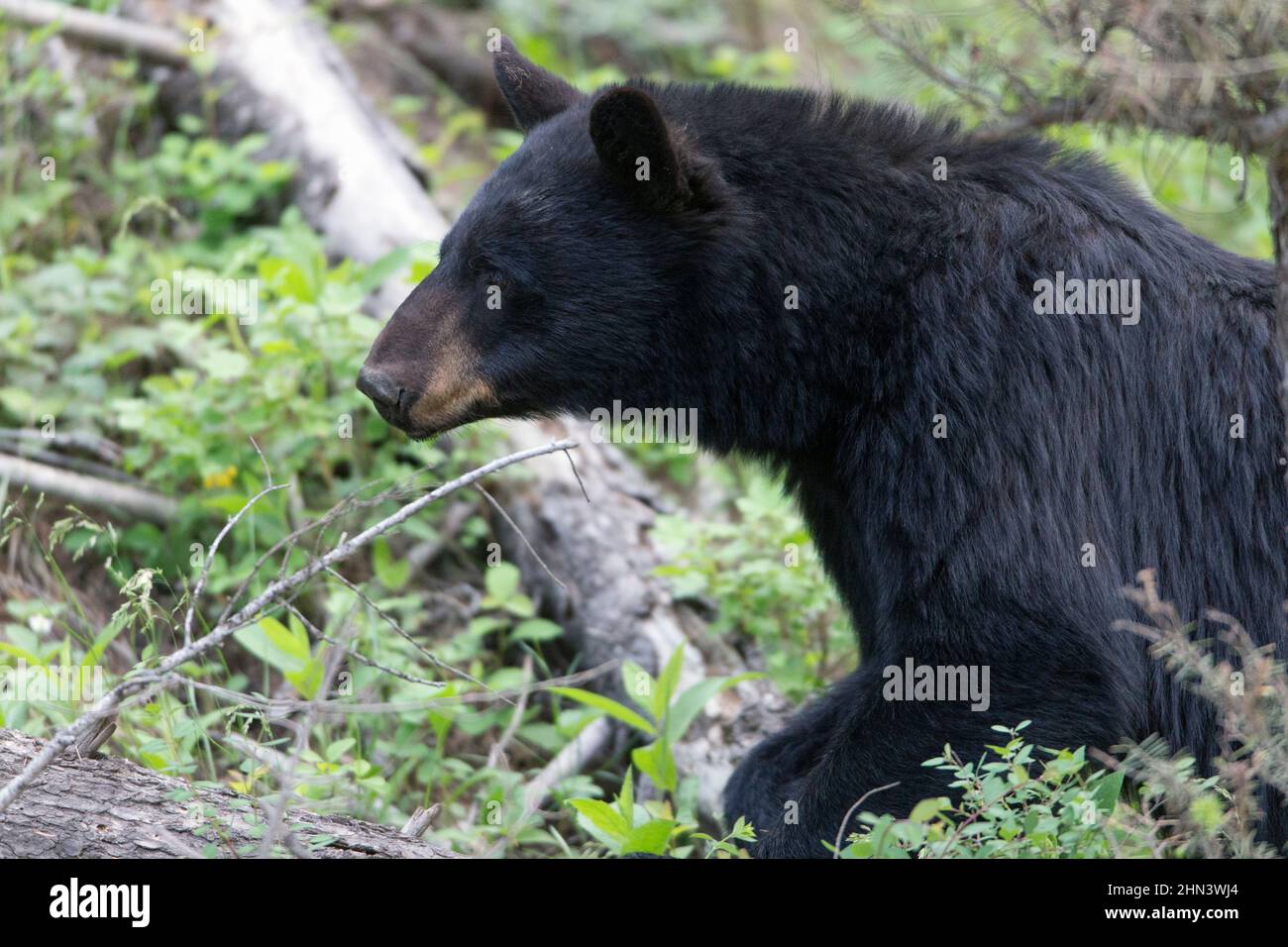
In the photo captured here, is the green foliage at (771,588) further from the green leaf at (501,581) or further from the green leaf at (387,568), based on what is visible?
the green leaf at (387,568)

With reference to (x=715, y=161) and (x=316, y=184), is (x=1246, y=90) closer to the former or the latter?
(x=715, y=161)

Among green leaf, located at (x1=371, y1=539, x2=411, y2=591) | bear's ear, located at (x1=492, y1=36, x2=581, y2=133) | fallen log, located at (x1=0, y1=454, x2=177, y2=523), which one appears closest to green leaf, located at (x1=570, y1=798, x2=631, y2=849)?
green leaf, located at (x1=371, y1=539, x2=411, y2=591)

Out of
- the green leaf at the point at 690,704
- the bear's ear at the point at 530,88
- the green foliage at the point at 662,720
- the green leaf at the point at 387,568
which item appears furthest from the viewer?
the green leaf at the point at 387,568

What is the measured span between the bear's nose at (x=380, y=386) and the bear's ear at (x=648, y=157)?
0.92 metres

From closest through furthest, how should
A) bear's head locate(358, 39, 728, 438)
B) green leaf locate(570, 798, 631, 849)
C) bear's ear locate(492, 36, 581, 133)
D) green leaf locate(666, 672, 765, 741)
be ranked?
green leaf locate(570, 798, 631, 849), bear's head locate(358, 39, 728, 438), green leaf locate(666, 672, 765, 741), bear's ear locate(492, 36, 581, 133)

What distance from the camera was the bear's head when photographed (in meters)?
3.88

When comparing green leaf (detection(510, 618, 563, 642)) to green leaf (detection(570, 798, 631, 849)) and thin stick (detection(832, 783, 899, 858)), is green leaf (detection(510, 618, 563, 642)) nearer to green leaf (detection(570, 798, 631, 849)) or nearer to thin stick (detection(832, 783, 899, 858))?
green leaf (detection(570, 798, 631, 849))

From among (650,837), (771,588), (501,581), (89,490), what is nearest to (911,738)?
(650,837)

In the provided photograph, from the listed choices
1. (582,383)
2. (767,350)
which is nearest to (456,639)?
(582,383)

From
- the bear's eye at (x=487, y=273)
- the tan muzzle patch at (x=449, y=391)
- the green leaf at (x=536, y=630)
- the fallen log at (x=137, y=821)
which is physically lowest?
the fallen log at (x=137, y=821)

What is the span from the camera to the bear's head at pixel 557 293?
388 cm

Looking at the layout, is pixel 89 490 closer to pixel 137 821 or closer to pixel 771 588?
pixel 137 821

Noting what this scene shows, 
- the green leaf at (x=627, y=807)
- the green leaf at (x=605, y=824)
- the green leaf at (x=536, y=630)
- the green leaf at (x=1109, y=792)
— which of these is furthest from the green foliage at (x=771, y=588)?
the green leaf at (x=1109, y=792)
